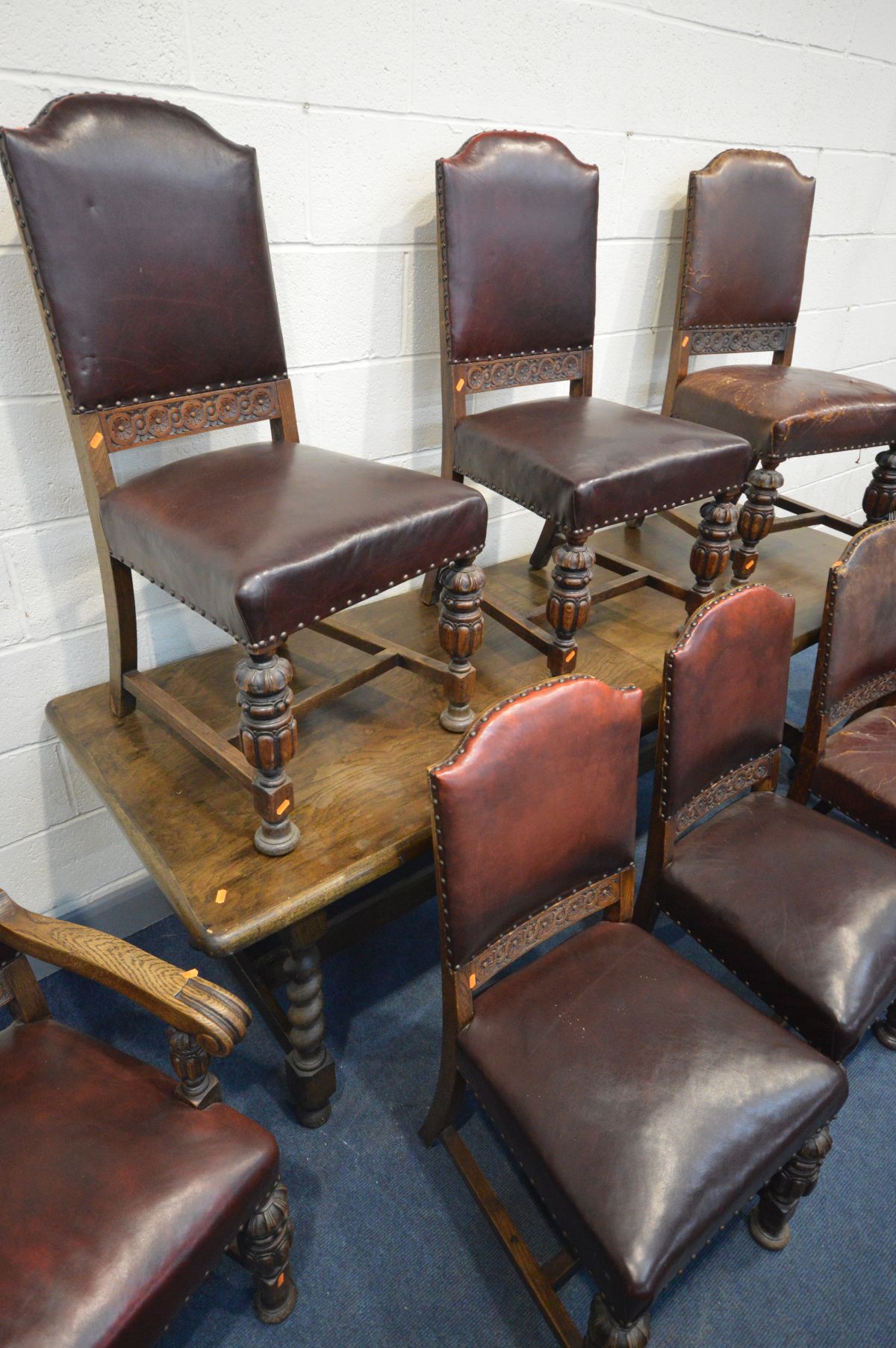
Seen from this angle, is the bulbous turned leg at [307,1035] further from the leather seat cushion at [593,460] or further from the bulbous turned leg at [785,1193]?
the leather seat cushion at [593,460]

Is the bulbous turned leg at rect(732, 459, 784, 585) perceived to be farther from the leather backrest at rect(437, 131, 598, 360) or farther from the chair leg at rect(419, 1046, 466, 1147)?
the chair leg at rect(419, 1046, 466, 1147)

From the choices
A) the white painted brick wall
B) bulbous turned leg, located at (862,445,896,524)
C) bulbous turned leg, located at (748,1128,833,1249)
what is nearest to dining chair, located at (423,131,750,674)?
the white painted brick wall

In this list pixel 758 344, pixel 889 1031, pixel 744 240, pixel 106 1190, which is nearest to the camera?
pixel 106 1190

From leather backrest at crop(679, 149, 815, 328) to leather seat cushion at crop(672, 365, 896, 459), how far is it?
0.17m

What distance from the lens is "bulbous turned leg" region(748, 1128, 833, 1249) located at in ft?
3.47

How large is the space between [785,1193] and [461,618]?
94 cm

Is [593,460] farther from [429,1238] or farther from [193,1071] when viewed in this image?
[429,1238]

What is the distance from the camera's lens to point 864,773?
1.53m

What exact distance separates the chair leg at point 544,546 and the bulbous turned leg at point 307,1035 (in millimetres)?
1077

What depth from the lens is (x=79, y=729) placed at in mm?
1392

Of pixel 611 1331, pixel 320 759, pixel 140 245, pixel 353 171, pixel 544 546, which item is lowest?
pixel 611 1331

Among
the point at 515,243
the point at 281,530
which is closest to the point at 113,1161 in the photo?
the point at 281,530

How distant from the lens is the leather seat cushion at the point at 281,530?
982 millimetres

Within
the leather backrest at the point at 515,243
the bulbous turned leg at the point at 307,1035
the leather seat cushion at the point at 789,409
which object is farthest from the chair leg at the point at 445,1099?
the leather seat cushion at the point at 789,409
